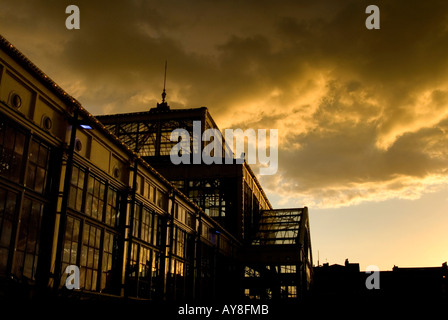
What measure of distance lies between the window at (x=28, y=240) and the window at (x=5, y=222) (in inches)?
19.7

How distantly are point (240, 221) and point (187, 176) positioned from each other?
26.3 ft

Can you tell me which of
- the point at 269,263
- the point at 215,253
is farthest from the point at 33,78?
the point at 269,263

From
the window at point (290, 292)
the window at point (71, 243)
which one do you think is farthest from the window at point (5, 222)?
the window at point (290, 292)

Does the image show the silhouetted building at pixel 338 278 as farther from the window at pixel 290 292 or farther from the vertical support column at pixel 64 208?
the vertical support column at pixel 64 208

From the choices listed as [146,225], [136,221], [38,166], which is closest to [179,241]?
[146,225]

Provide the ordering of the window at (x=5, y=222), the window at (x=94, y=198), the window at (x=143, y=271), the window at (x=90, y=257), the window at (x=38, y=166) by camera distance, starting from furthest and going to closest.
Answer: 1. the window at (x=143, y=271)
2. the window at (x=90, y=257)
3. the window at (x=94, y=198)
4. the window at (x=38, y=166)
5. the window at (x=5, y=222)

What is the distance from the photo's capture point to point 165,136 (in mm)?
53625

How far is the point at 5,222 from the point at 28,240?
5.16ft

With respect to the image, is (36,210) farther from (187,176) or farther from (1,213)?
(187,176)

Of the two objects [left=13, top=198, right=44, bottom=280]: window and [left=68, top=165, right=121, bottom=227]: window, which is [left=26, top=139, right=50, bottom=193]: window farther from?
[left=68, top=165, right=121, bottom=227]: window

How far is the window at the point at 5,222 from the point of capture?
50.6 ft

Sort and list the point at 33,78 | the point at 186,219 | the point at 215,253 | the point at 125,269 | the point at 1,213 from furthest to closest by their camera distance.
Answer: the point at 215,253, the point at 186,219, the point at 125,269, the point at 33,78, the point at 1,213

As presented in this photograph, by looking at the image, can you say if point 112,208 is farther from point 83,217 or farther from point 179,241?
point 179,241

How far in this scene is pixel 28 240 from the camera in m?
17.0
